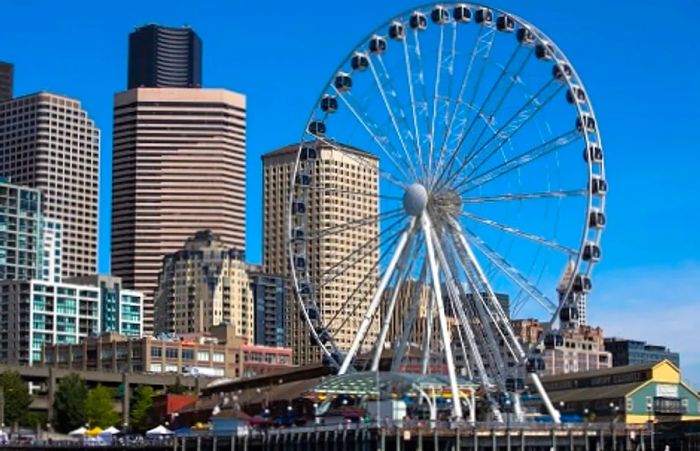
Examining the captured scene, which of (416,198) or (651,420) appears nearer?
(416,198)

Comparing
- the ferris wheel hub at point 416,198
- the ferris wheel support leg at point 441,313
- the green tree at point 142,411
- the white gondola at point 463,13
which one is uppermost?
the white gondola at point 463,13

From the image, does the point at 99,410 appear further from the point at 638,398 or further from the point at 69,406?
the point at 638,398

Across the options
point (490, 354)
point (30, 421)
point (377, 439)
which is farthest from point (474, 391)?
point (30, 421)

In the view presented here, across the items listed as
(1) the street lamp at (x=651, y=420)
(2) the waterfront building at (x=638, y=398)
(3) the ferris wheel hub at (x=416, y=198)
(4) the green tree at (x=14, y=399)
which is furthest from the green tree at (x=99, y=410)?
(3) the ferris wheel hub at (x=416, y=198)

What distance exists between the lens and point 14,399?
189250 millimetres

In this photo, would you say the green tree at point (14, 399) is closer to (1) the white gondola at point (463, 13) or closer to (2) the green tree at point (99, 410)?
(2) the green tree at point (99, 410)

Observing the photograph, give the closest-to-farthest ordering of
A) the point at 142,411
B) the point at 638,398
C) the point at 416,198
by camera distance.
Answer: the point at 416,198, the point at 638,398, the point at 142,411

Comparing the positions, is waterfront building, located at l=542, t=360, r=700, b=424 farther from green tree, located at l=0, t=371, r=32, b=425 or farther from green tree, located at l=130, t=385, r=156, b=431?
green tree, located at l=0, t=371, r=32, b=425

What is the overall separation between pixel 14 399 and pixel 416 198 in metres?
96.7

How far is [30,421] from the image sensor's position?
7534 inches

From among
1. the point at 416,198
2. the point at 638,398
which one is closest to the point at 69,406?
the point at 638,398

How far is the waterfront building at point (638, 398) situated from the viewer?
128250 mm

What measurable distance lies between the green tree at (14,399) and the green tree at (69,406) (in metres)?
4.00

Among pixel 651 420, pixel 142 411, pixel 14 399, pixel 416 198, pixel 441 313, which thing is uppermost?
pixel 416 198
